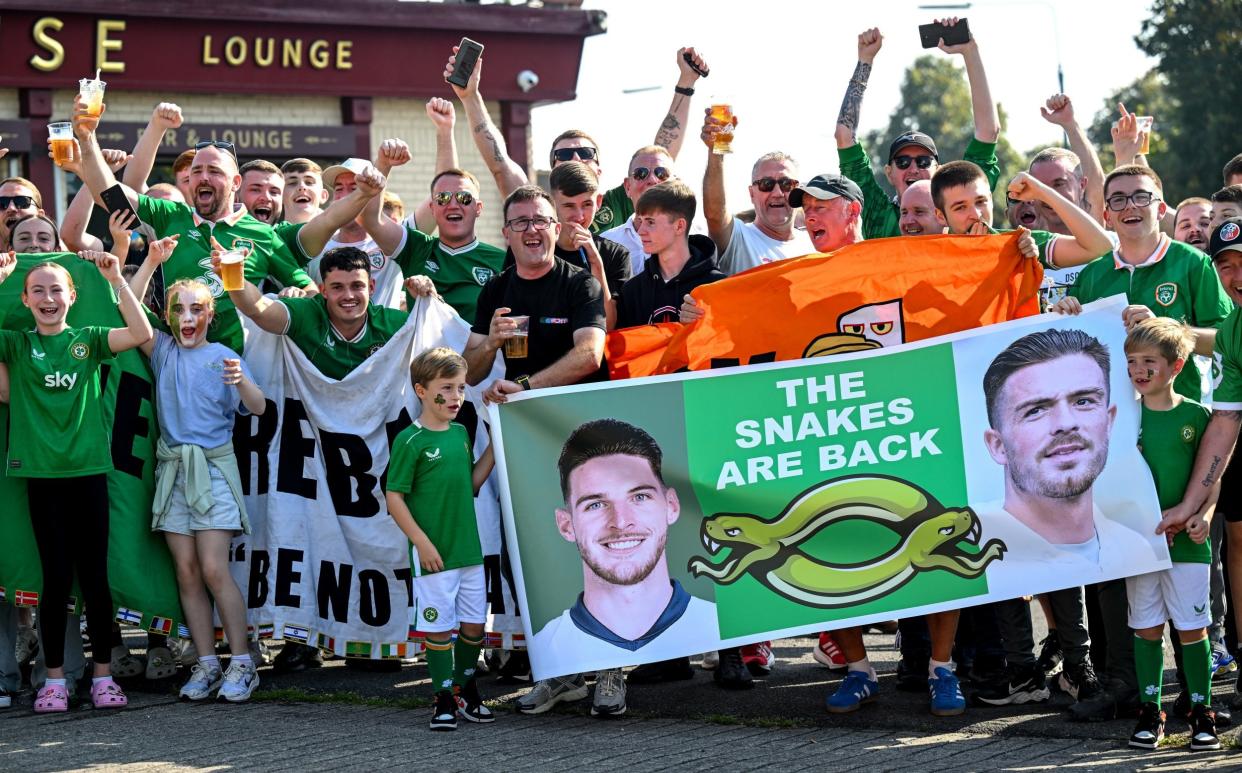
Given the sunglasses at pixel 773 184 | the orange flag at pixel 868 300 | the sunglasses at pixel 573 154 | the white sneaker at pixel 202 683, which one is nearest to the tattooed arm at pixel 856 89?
the sunglasses at pixel 773 184

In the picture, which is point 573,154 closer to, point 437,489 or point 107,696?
point 437,489

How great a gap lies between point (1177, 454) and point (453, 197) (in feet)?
13.0

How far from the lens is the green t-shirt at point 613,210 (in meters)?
9.46

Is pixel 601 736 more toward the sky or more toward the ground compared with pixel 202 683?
more toward the ground

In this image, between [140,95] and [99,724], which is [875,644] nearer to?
[99,724]

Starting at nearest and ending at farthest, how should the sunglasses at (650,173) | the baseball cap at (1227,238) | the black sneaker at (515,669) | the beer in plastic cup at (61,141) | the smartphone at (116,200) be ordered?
the baseball cap at (1227,238), the beer in plastic cup at (61,141), the black sneaker at (515,669), the smartphone at (116,200), the sunglasses at (650,173)

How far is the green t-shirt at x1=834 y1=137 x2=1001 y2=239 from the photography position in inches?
343

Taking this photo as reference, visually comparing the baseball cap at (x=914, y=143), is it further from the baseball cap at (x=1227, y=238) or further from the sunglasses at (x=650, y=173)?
the baseball cap at (x=1227, y=238)

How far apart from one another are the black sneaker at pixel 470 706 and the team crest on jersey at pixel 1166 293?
137 inches

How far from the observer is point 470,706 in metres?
7.29

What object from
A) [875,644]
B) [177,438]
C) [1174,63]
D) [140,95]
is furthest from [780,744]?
[1174,63]

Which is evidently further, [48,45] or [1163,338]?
[48,45]

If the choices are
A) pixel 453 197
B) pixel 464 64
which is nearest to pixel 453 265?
pixel 453 197

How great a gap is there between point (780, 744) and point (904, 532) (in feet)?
3.62
